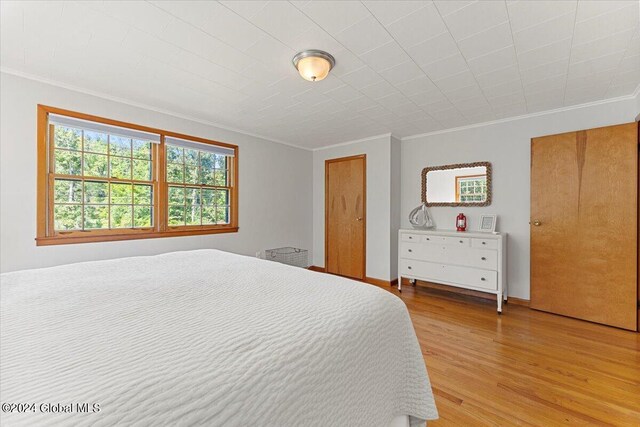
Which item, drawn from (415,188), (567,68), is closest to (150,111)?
(415,188)

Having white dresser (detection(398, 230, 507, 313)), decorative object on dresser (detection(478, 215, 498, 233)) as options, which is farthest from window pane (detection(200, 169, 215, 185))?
decorative object on dresser (detection(478, 215, 498, 233))

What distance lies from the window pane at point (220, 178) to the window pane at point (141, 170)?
0.81 m

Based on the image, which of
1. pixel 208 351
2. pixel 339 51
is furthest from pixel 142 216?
pixel 208 351

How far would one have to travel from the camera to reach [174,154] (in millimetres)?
3367

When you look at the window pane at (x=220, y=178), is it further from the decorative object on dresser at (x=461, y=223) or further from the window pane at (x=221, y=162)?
the decorative object on dresser at (x=461, y=223)

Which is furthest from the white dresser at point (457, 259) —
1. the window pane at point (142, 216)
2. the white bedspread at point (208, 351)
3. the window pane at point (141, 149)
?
the window pane at point (141, 149)

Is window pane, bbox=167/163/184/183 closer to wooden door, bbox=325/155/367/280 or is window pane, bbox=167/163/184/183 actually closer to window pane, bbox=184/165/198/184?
window pane, bbox=184/165/198/184

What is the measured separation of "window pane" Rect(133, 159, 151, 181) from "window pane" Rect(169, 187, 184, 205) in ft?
0.93

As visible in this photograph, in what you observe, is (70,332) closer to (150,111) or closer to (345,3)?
(345,3)

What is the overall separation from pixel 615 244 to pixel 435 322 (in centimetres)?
185

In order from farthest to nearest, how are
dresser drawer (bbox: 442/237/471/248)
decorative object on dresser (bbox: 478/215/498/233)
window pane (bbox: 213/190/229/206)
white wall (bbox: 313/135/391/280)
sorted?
white wall (bbox: 313/135/391/280), window pane (bbox: 213/190/229/206), decorative object on dresser (bbox: 478/215/498/233), dresser drawer (bbox: 442/237/471/248)

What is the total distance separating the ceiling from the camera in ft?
5.18

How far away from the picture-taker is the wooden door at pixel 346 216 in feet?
14.4

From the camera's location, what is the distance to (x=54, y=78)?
2.42m
